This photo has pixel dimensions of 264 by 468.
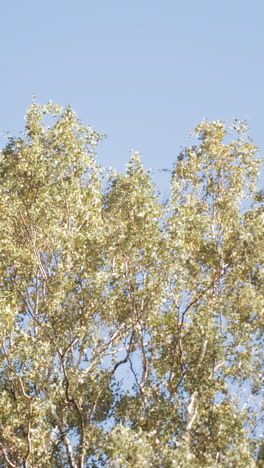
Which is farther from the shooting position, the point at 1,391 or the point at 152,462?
the point at 1,391

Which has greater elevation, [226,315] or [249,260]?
[249,260]

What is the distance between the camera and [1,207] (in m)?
32.2

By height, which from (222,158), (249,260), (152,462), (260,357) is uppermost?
(222,158)

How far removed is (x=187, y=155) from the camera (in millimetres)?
38250

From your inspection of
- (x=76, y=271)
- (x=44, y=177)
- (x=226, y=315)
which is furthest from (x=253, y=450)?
(x=44, y=177)

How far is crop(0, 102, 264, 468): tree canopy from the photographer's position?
25.5 metres

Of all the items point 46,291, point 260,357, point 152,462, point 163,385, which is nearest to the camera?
point 152,462

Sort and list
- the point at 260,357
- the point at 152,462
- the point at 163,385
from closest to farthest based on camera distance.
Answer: the point at 152,462 → the point at 260,357 → the point at 163,385

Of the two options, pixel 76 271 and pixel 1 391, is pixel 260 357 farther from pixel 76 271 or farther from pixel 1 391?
pixel 1 391

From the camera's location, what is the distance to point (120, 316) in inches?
1129

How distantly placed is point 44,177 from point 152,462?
15442 mm

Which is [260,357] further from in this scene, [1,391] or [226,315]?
[1,391]

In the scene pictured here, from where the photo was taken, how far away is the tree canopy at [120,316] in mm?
25500

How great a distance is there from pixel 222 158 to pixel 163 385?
13624 millimetres
